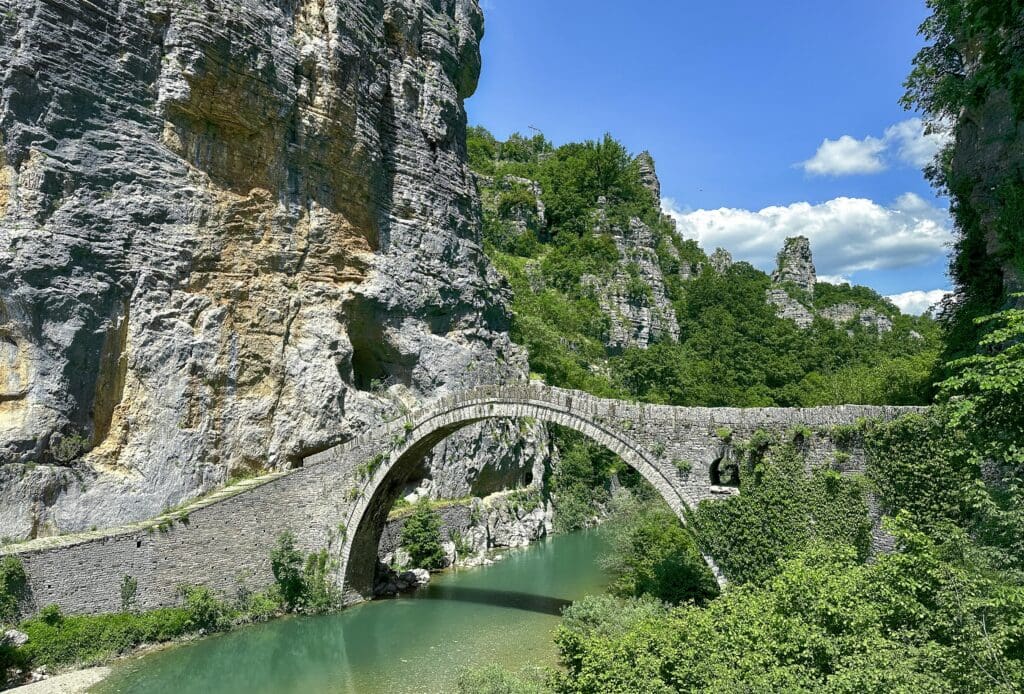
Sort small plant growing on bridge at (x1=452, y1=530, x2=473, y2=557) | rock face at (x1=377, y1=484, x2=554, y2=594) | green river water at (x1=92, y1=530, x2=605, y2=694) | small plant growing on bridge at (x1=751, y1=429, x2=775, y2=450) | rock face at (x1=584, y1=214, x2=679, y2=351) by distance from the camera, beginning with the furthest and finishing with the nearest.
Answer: rock face at (x1=584, y1=214, x2=679, y2=351) < small plant growing on bridge at (x1=452, y1=530, x2=473, y2=557) < rock face at (x1=377, y1=484, x2=554, y2=594) < small plant growing on bridge at (x1=751, y1=429, x2=775, y2=450) < green river water at (x1=92, y1=530, x2=605, y2=694)

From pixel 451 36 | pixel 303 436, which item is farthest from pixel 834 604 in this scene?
pixel 451 36

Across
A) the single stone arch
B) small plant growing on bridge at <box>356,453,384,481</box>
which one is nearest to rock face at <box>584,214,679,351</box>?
the single stone arch

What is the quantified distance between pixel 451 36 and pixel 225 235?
14.6m

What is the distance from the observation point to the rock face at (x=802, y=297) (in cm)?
5559

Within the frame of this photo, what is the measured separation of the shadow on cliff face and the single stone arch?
1882 millimetres

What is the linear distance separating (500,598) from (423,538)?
13.2ft

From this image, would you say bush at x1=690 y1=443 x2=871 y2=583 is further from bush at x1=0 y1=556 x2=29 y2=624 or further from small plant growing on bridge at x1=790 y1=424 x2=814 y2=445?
bush at x1=0 y1=556 x2=29 y2=624

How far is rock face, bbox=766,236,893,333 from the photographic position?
2189 inches

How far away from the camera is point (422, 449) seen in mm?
17641

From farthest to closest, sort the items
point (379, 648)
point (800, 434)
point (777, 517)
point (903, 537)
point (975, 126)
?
point (975, 126) < point (379, 648) < point (800, 434) < point (777, 517) < point (903, 537)

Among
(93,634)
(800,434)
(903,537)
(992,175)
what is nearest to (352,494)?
(93,634)

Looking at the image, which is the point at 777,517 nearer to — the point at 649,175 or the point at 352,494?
the point at 352,494

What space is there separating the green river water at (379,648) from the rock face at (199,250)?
4304 millimetres

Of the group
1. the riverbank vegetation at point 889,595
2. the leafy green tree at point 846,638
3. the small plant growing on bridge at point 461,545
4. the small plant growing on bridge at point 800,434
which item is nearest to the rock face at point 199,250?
the small plant growing on bridge at point 461,545
